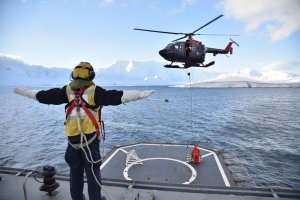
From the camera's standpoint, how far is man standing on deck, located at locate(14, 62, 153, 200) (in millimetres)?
4961

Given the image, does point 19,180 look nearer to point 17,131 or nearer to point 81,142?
point 81,142

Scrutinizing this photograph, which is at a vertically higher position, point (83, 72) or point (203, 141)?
point (83, 72)

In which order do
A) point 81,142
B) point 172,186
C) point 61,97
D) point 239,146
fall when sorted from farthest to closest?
point 239,146 → point 172,186 → point 61,97 → point 81,142

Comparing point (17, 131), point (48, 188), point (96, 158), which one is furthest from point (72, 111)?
point (17, 131)

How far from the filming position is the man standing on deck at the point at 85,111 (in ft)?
16.3

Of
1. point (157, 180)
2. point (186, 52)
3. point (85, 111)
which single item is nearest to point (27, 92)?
point (85, 111)

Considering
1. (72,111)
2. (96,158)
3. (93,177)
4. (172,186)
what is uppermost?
(72,111)

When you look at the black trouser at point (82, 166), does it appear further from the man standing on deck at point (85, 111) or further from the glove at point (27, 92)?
the glove at point (27, 92)

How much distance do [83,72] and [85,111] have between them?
0.87 m

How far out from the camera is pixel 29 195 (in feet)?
20.9

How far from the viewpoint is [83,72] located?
16.6 feet

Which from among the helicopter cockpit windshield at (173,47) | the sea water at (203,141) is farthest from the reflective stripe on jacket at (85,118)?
the sea water at (203,141)

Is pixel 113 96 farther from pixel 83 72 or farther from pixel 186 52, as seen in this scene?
pixel 186 52

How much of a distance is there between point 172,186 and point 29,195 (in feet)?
13.5
